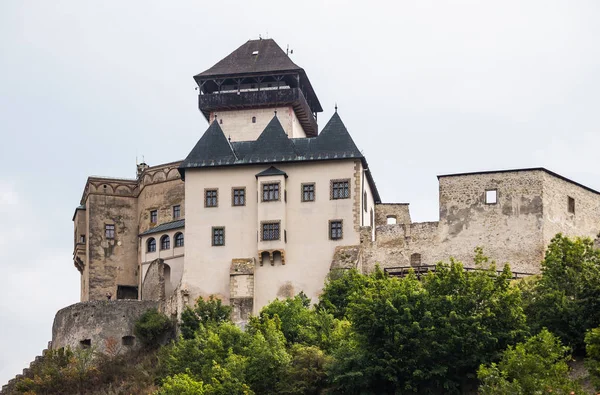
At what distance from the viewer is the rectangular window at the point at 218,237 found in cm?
7725

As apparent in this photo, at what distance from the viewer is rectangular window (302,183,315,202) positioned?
77.2m

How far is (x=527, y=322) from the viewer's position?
61.3 m

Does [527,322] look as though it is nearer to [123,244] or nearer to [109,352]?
[109,352]

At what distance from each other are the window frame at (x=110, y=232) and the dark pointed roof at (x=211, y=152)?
991 centimetres

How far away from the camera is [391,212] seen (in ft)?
266

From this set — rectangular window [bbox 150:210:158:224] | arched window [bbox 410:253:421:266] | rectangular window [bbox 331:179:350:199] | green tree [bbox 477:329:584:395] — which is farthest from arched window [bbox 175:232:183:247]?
green tree [bbox 477:329:584:395]

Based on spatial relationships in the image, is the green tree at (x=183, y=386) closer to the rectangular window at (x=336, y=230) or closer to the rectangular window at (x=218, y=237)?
the rectangular window at (x=218, y=237)

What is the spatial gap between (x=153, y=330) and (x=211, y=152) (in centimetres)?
993

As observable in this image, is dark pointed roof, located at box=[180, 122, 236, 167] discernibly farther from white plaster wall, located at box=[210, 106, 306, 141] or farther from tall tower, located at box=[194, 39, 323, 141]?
tall tower, located at box=[194, 39, 323, 141]

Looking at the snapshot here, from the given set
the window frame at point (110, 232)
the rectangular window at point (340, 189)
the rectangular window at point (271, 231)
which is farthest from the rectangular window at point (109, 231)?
the rectangular window at point (340, 189)

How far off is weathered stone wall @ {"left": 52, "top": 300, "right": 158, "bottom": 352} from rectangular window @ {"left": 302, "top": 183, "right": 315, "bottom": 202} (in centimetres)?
931

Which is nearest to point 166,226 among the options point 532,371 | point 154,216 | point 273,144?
point 154,216

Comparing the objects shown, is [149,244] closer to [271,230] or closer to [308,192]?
[271,230]

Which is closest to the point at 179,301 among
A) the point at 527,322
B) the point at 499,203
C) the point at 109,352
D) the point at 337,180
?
the point at 109,352
